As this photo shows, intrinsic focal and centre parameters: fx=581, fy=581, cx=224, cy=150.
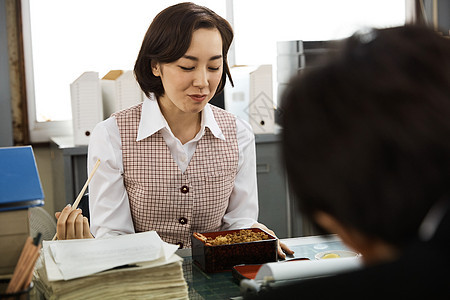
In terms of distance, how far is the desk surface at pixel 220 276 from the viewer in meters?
1.31

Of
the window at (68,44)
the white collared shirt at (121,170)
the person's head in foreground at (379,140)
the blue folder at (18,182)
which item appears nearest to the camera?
the person's head in foreground at (379,140)

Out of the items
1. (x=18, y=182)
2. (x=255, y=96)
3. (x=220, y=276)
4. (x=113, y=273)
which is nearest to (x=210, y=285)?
(x=220, y=276)

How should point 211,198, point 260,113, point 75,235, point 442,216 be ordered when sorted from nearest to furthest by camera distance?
1. point 442,216
2. point 75,235
3. point 211,198
4. point 260,113

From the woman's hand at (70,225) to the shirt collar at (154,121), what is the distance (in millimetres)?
549

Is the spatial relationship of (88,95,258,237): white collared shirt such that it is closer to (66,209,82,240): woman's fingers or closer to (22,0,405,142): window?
(66,209,82,240): woman's fingers

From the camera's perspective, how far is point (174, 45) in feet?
6.17

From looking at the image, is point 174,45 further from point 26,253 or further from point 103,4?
point 103,4

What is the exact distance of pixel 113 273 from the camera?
3.79 ft

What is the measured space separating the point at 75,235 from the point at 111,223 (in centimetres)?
40

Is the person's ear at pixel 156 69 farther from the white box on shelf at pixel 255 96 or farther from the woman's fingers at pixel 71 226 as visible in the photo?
the white box on shelf at pixel 255 96

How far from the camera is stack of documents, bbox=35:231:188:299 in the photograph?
44.9 inches

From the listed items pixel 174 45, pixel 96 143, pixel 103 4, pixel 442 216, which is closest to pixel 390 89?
pixel 442 216

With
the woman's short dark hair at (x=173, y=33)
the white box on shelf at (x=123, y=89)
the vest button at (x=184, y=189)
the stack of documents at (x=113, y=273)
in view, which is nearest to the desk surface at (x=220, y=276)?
the stack of documents at (x=113, y=273)

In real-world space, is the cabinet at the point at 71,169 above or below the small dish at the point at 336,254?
above
